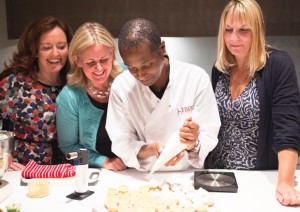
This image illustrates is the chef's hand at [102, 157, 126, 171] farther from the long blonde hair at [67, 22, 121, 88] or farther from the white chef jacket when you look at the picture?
the long blonde hair at [67, 22, 121, 88]

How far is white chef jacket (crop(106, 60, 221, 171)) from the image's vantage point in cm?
145

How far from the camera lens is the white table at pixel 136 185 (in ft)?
3.97

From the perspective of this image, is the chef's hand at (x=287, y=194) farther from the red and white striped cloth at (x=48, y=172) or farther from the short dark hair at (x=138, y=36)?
the red and white striped cloth at (x=48, y=172)

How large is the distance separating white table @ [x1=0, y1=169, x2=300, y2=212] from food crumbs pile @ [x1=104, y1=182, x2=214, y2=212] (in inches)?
1.8

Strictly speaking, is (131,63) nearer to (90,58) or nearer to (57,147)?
(90,58)

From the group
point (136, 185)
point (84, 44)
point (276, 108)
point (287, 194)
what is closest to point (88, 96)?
point (84, 44)

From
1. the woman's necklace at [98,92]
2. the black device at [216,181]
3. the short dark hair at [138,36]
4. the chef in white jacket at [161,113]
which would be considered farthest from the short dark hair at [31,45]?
the black device at [216,181]

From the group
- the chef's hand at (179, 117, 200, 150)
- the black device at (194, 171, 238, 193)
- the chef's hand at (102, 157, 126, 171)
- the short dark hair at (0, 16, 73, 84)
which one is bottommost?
the chef's hand at (102, 157, 126, 171)

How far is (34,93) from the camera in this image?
5.90 feet

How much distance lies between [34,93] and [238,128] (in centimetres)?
96

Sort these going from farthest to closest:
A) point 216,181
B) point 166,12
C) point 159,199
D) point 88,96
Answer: point 166,12 < point 88,96 < point 216,181 < point 159,199

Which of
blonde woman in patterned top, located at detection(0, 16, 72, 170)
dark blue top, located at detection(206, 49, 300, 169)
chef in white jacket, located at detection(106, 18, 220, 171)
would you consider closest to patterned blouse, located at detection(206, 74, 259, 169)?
dark blue top, located at detection(206, 49, 300, 169)

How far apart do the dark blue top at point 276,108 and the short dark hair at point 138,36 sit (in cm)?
52

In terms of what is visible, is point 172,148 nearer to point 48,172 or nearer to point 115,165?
point 115,165
